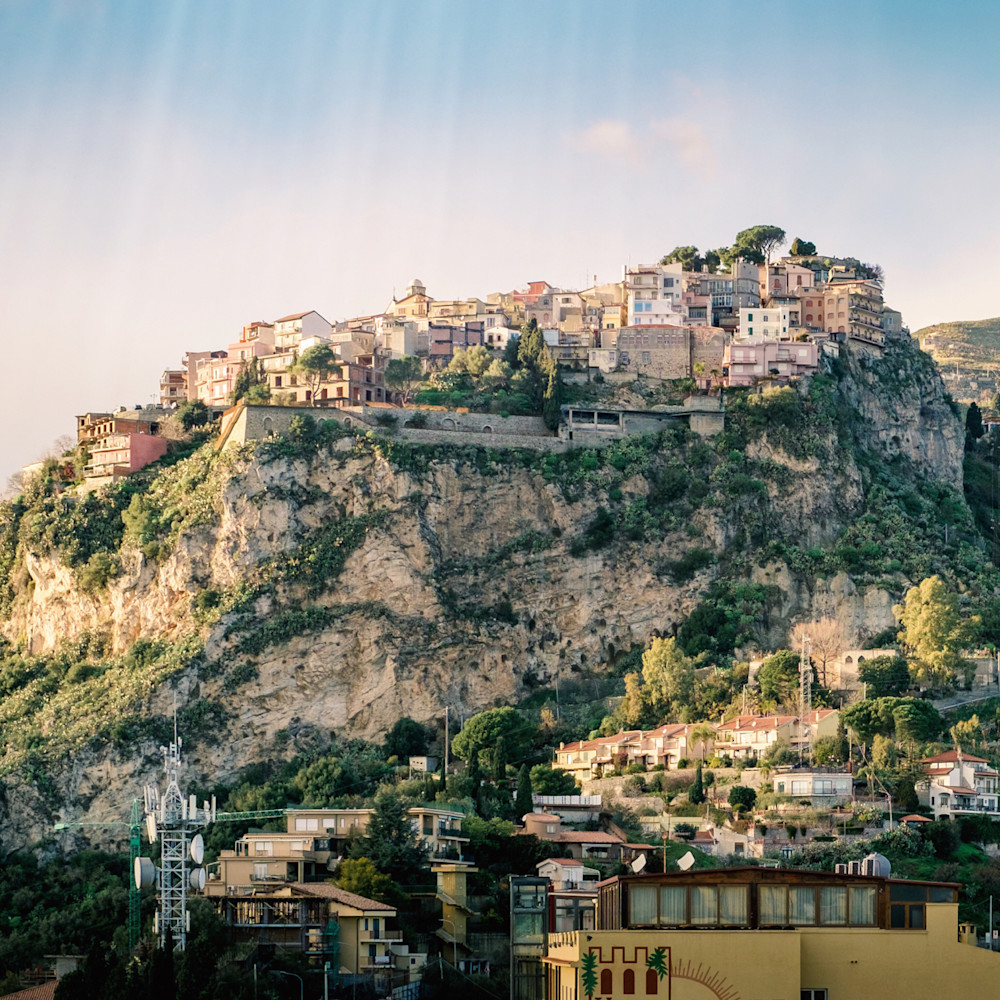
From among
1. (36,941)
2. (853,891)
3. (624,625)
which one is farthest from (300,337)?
(853,891)

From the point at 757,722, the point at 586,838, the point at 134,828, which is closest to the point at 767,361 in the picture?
the point at 757,722

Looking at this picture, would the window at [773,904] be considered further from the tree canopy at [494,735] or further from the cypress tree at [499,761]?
the tree canopy at [494,735]

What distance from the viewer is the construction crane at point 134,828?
2200 inches

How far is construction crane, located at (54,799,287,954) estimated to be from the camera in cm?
5589

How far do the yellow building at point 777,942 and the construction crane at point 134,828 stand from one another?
67.8 ft

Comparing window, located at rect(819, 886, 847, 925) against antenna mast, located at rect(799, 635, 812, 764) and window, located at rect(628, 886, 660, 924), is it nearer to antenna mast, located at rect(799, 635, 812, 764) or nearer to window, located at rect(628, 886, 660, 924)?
window, located at rect(628, 886, 660, 924)

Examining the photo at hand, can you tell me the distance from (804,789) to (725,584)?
14207 millimetres

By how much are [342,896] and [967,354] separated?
10865 cm

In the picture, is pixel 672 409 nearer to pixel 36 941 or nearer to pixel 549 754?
pixel 549 754

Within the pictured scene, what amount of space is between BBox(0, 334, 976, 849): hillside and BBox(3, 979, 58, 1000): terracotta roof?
968 inches

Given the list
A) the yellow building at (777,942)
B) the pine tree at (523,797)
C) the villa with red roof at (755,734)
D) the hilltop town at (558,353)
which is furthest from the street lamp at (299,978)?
the hilltop town at (558,353)

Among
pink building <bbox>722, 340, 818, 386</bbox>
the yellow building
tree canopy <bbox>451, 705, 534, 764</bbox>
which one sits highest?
pink building <bbox>722, 340, 818, 386</bbox>

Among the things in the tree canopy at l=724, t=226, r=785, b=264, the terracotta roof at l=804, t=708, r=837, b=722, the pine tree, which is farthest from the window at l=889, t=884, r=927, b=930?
the tree canopy at l=724, t=226, r=785, b=264

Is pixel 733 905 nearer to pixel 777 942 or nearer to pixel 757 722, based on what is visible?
pixel 777 942
